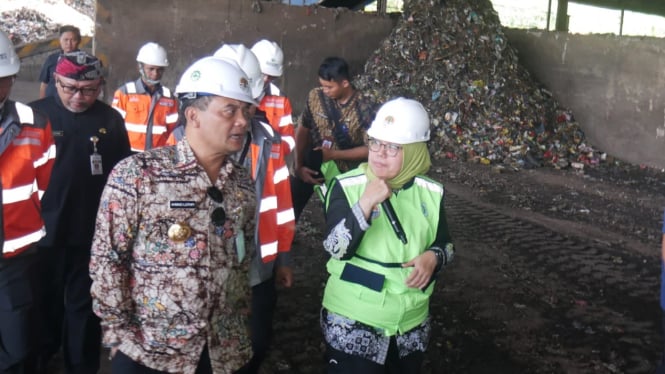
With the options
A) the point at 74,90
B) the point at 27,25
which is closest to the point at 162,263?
the point at 74,90

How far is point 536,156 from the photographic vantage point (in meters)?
10.6

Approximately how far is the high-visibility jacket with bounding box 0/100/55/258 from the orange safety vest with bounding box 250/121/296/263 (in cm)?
106

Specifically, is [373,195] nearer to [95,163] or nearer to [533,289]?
[95,163]

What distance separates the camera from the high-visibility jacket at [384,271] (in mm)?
2582

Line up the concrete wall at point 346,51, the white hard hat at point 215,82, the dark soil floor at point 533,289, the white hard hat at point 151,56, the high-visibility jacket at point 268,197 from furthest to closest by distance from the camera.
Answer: the concrete wall at point 346,51 → the white hard hat at point 151,56 → the dark soil floor at point 533,289 → the high-visibility jacket at point 268,197 → the white hard hat at point 215,82

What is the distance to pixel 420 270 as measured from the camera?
2547 millimetres

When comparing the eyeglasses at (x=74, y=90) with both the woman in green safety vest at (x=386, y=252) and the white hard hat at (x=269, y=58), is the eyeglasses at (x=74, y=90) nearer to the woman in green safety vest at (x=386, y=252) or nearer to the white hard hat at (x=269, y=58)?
the white hard hat at (x=269, y=58)

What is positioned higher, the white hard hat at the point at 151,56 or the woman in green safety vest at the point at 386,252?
the white hard hat at the point at 151,56

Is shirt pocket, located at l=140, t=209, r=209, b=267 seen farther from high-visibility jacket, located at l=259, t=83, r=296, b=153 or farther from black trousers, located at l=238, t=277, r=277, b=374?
high-visibility jacket, located at l=259, t=83, r=296, b=153

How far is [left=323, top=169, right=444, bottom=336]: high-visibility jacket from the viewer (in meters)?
2.58

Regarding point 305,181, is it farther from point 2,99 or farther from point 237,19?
point 237,19

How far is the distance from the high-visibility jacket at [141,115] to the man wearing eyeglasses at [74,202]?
1381 millimetres

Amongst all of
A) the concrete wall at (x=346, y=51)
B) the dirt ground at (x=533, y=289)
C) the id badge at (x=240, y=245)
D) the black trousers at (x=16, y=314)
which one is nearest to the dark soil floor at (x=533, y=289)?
the dirt ground at (x=533, y=289)

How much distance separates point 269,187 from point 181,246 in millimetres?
1179
